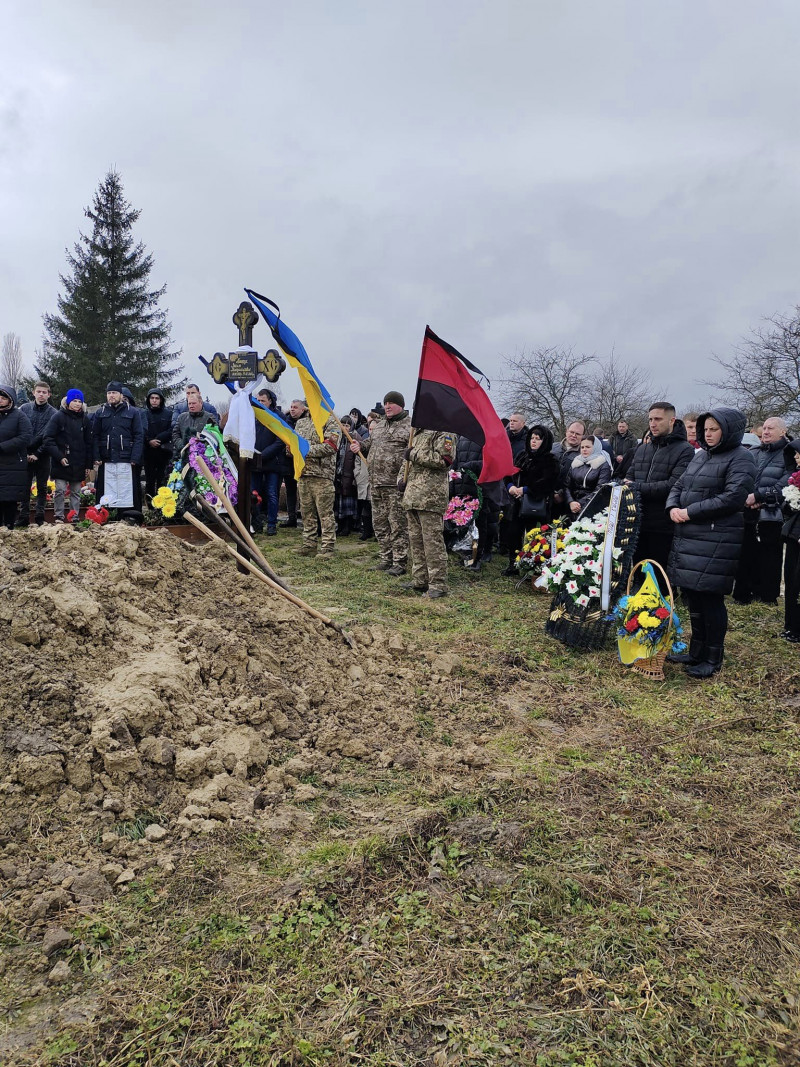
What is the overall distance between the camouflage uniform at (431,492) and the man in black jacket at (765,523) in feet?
9.93

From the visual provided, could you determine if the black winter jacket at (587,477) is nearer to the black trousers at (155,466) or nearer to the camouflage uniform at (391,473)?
the camouflage uniform at (391,473)

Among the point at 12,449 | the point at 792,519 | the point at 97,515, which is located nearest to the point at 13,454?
the point at 12,449

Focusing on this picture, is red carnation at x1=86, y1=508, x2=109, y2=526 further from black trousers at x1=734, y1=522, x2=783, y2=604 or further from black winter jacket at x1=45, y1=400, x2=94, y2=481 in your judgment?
black trousers at x1=734, y1=522, x2=783, y2=604

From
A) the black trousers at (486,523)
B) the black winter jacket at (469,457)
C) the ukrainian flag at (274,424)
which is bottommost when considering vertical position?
the black trousers at (486,523)

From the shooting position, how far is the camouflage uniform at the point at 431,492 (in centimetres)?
741

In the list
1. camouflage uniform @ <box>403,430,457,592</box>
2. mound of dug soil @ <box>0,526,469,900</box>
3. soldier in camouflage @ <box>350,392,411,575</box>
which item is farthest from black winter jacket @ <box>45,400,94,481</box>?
mound of dug soil @ <box>0,526,469,900</box>

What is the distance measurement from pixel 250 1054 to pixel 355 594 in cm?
566

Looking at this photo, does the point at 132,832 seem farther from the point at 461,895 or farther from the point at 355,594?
the point at 355,594

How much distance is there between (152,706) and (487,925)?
189 cm

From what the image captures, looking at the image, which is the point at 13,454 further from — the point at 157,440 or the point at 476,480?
the point at 476,480

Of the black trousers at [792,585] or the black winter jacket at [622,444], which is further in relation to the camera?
the black winter jacket at [622,444]

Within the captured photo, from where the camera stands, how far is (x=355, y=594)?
750 cm

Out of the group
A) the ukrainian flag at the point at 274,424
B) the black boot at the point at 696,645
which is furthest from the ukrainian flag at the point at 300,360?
the black boot at the point at 696,645

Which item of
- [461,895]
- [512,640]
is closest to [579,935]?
A: [461,895]
